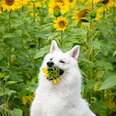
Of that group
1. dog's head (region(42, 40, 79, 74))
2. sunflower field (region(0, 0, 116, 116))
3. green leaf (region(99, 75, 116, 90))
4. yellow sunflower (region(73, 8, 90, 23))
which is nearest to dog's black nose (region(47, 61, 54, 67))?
dog's head (region(42, 40, 79, 74))

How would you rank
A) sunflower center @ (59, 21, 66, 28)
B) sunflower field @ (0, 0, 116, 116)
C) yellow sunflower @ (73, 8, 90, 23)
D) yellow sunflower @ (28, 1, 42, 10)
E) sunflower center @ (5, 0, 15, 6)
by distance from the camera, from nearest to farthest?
1. sunflower center @ (59, 21, 66, 28)
2. sunflower field @ (0, 0, 116, 116)
3. sunflower center @ (5, 0, 15, 6)
4. yellow sunflower @ (73, 8, 90, 23)
5. yellow sunflower @ (28, 1, 42, 10)

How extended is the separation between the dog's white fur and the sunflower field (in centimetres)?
91

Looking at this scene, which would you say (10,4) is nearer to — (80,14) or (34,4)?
(80,14)

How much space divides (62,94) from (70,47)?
1078mm

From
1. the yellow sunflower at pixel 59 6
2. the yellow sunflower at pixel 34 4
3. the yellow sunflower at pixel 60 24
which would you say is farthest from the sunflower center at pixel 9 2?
the yellow sunflower at pixel 34 4

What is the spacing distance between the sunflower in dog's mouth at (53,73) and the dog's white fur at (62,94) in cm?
3

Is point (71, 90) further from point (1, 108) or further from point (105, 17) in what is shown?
point (105, 17)

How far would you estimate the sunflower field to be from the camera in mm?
5793

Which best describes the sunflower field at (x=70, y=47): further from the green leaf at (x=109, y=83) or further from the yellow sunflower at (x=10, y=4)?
the green leaf at (x=109, y=83)

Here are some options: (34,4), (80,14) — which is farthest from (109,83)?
(34,4)

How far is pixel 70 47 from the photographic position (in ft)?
18.6

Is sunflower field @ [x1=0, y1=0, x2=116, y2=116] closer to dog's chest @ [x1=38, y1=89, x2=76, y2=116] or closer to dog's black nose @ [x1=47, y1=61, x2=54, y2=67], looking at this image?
dog's chest @ [x1=38, y1=89, x2=76, y2=116]

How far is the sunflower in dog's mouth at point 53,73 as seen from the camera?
14.9ft

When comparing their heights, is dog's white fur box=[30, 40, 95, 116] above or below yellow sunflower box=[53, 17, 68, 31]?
below
